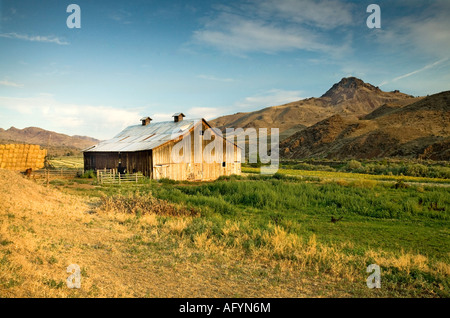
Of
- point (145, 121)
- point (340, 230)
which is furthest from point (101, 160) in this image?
point (340, 230)

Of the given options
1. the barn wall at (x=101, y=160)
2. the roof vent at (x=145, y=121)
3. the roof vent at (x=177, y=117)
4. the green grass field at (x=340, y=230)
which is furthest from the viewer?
the roof vent at (x=145, y=121)

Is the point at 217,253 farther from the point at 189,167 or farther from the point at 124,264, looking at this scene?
the point at 189,167

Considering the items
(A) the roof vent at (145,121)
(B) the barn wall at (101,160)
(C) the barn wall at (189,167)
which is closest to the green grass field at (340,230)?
(C) the barn wall at (189,167)

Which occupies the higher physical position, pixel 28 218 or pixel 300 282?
pixel 28 218

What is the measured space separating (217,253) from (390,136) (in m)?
73.0

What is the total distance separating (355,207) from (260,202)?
228 inches

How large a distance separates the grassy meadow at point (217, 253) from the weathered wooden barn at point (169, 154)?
1624 centimetres

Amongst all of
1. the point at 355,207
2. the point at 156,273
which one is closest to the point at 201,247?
the point at 156,273

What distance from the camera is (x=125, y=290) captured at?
639cm

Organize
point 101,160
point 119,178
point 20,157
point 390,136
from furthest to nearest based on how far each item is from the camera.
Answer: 1. point 390,136
2. point 20,157
3. point 101,160
4. point 119,178

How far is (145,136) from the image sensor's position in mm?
40688

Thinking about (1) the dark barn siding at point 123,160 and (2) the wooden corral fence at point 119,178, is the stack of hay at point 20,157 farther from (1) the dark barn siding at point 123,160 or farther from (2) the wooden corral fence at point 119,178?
(2) the wooden corral fence at point 119,178

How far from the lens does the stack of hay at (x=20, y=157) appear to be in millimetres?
40856

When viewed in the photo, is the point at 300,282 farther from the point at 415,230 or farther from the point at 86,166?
the point at 86,166
